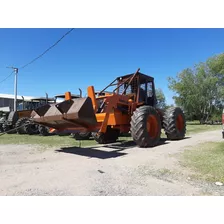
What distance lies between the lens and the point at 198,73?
33219 mm

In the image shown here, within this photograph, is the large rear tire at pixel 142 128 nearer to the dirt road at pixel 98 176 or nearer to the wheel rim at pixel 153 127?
the wheel rim at pixel 153 127

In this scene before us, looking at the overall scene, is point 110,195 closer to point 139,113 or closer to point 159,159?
point 159,159

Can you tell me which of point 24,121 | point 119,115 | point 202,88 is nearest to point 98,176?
point 119,115

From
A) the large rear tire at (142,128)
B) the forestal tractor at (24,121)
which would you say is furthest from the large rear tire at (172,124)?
the forestal tractor at (24,121)

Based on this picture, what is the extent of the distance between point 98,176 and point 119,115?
384cm

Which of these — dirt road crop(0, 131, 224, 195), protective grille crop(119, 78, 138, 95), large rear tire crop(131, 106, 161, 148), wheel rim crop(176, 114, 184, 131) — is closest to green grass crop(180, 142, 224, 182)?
dirt road crop(0, 131, 224, 195)

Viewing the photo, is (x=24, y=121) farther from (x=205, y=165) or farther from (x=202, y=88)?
(x=202, y=88)

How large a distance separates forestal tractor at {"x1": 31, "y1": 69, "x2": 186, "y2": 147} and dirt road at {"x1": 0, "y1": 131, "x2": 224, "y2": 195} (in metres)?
1.12

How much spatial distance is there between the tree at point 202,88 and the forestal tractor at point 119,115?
947 inches

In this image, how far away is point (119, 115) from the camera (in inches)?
305

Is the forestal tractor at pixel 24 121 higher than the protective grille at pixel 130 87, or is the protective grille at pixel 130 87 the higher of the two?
the protective grille at pixel 130 87

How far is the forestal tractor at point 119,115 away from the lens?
20.2ft

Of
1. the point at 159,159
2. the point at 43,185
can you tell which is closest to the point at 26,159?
the point at 43,185

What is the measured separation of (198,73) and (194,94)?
11.7 feet
